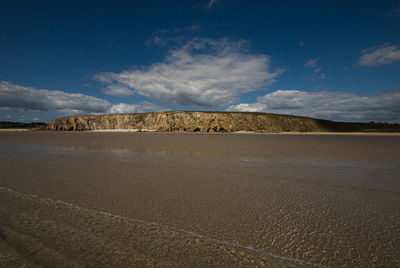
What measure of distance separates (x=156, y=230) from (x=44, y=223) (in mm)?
1557

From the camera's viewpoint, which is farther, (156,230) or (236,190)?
(236,190)

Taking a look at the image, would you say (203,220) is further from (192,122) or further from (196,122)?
Result: (192,122)

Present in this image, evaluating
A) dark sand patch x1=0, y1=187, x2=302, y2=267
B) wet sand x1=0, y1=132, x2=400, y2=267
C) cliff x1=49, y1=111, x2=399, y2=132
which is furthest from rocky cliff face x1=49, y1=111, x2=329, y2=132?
dark sand patch x1=0, y1=187, x2=302, y2=267

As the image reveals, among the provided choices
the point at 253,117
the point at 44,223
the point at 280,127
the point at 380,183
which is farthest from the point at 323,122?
the point at 44,223

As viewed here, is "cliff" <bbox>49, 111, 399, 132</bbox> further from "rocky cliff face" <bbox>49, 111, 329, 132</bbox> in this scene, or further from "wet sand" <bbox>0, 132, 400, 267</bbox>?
"wet sand" <bbox>0, 132, 400, 267</bbox>

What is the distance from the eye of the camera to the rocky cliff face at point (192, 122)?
6406cm

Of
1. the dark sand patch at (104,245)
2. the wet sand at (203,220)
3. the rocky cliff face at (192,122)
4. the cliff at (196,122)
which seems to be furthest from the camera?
the cliff at (196,122)

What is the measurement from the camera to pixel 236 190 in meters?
3.93

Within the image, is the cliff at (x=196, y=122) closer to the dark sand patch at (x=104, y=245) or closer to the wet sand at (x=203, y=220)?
the wet sand at (x=203, y=220)

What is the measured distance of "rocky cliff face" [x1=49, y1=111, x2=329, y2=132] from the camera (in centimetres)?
6406

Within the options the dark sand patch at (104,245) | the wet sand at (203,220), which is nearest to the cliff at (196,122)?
the wet sand at (203,220)

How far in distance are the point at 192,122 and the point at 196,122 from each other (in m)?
1.57

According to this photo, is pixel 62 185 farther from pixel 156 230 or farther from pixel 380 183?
pixel 380 183

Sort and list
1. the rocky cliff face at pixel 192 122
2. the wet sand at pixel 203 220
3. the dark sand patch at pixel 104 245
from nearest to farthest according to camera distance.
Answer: the dark sand patch at pixel 104 245 → the wet sand at pixel 203 220 → the rocky cliff face at pixel 192 122
